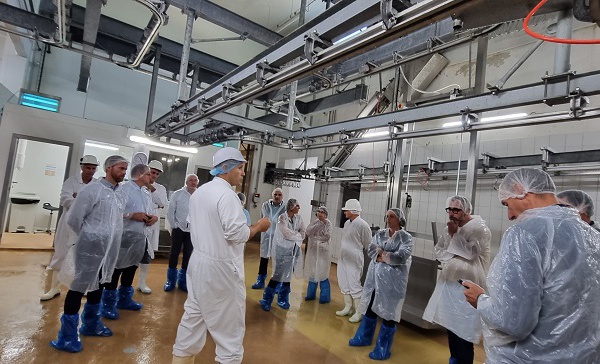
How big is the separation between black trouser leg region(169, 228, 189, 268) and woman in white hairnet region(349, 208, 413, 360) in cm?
243

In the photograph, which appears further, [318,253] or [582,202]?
[318,253]

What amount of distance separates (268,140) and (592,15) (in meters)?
3.41

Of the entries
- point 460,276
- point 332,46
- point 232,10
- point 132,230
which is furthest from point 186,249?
point 232,10

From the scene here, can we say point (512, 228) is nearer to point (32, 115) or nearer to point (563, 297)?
point (563, 297)

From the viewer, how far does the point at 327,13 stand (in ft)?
5.78

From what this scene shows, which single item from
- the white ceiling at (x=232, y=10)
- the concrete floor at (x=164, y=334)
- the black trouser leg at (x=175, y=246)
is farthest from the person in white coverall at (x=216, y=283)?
the white ceiling at (x=232, y=10)

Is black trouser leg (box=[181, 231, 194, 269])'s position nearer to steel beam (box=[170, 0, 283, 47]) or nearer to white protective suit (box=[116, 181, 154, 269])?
white protective suit (box=[116, 181, 154, 269])

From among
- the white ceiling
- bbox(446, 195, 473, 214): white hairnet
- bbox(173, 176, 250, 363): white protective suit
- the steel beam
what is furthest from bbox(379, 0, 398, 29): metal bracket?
the white ceiling

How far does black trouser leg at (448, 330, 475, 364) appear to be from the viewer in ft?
7.79

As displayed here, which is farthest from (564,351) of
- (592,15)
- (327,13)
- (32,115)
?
(32,115)

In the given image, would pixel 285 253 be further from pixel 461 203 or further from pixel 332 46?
pixel 332 46

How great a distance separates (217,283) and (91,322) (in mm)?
1518

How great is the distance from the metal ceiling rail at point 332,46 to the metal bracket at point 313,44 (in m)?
0.02

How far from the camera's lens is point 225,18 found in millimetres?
3291
